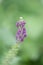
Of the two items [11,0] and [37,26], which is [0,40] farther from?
[11,0]

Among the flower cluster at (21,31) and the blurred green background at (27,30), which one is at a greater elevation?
the blurred green background at (27,30)

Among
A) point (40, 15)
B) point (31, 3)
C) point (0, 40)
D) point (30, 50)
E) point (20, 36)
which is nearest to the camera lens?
point (20, 36)

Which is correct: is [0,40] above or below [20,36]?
above

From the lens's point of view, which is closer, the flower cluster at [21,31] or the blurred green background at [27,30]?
the flower cluster at [21,31]

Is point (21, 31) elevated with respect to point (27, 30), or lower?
lower

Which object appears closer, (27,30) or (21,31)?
(21,31)

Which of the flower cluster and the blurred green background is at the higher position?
the blurred green background

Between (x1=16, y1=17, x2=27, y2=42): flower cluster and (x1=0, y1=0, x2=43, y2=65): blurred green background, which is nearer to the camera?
(x1=16, y1=17, x2=27, y2=42): flower cluster

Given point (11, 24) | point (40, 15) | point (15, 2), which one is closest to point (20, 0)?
point (15, 2)
